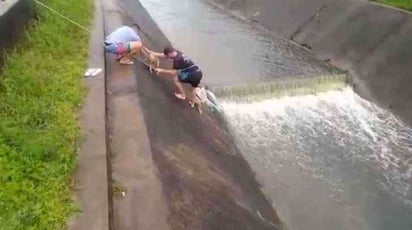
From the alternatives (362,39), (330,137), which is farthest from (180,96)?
(362,39)

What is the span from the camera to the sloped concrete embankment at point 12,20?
6581 mm

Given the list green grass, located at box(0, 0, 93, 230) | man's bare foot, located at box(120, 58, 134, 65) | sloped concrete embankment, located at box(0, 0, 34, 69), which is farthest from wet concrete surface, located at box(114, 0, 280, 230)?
sloped concrete embankment, located at box(0, 0, 34, 69)

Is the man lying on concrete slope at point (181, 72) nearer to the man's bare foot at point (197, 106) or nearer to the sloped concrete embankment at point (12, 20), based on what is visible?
the man's bare foot at point (197, 106)

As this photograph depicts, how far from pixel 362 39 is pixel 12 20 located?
10.1 metres

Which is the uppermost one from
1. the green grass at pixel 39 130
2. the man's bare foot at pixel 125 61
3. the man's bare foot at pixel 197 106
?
the green grass at pixel 39 130

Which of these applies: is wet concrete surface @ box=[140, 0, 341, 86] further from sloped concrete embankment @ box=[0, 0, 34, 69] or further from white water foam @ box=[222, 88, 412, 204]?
sloped concrete embankment @ box=[0, 0, 34, 69]

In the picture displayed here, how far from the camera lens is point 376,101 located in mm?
11648

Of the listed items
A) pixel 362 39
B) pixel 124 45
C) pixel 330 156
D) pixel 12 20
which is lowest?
pixel 330 156

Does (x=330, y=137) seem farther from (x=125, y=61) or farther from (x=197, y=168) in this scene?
(x=125, y=61)

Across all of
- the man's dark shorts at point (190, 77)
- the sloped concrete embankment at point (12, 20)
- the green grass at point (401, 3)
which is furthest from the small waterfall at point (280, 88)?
the sloped concrete embankment at point (12, 20)

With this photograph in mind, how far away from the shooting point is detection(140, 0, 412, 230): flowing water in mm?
7680

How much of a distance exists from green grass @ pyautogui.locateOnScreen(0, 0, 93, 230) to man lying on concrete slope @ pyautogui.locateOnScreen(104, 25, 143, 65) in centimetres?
60

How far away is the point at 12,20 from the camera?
711cm

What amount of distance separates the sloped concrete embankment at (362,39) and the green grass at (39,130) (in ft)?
24.8
